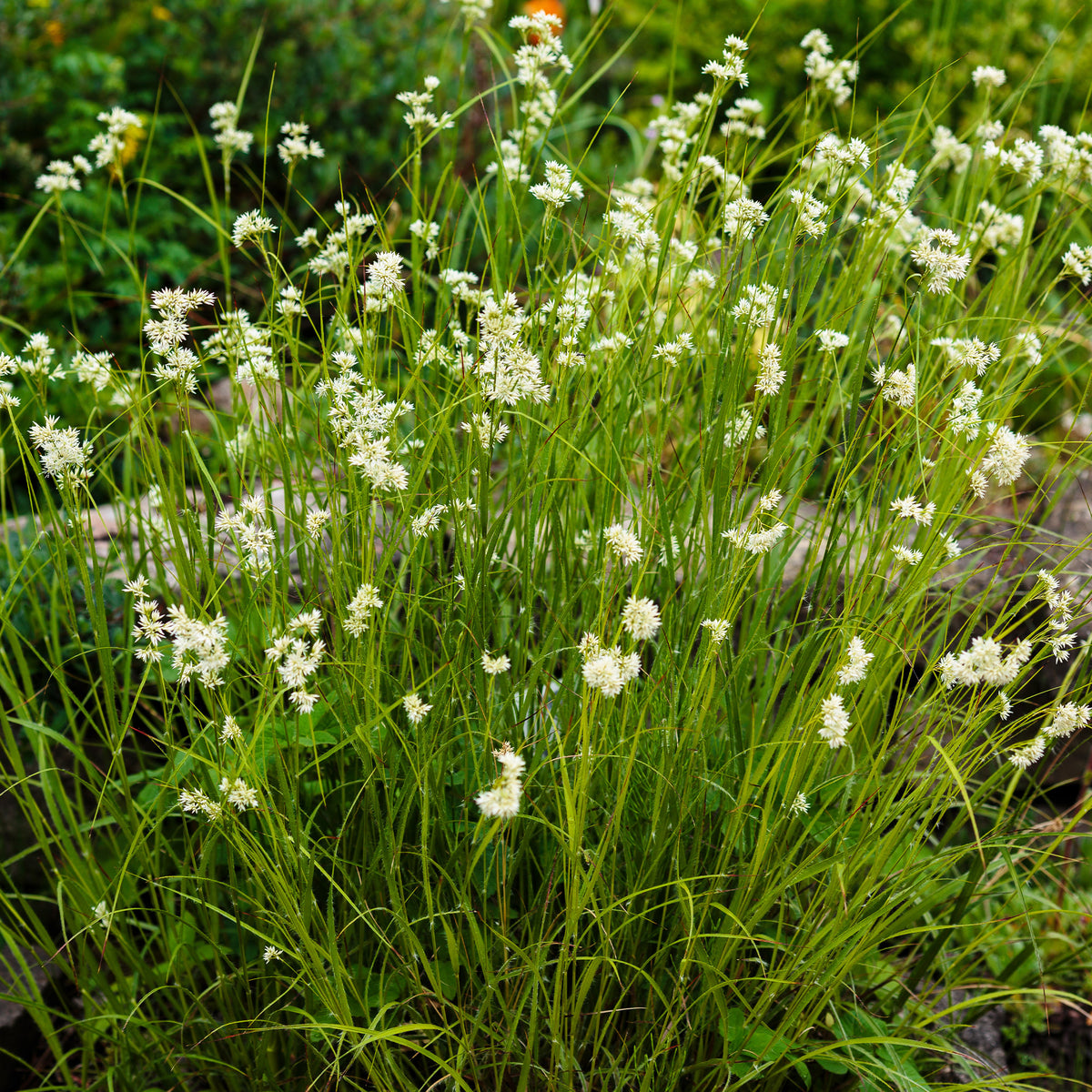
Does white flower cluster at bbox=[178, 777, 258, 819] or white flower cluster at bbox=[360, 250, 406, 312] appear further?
white flower cluster at bbox=[360, 250, 406, 312]

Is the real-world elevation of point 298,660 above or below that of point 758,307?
below

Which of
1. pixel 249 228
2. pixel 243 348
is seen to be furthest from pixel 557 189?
pixel 243 348

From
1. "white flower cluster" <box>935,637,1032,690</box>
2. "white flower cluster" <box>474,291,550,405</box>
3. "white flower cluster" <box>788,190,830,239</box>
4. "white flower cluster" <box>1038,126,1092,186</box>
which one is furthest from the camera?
"white flower cluster" <box>1038,126,1092,186</box>

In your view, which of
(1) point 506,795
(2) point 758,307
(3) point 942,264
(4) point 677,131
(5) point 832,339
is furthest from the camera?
(4) point 677,131

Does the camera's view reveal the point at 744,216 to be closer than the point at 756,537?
No

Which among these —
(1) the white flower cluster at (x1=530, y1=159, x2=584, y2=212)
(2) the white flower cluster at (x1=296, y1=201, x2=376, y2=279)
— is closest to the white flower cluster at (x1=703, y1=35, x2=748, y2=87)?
(1) the white flower cluster at (x1=530, y1=159, x2=584, y2=212)

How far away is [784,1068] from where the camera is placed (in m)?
1.74

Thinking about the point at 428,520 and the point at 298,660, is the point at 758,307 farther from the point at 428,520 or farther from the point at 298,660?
the point at 298,660

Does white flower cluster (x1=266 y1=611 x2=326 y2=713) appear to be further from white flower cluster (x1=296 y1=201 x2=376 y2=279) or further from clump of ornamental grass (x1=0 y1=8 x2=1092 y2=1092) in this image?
white flower cluster (x1=296 y1=201 x2=376 y2=279)

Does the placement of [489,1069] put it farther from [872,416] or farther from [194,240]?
[194,240]

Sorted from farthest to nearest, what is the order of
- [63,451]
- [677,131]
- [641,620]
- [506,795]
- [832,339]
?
[677,131]
[832,339]
[63,451]
[641,620]
[506,795]

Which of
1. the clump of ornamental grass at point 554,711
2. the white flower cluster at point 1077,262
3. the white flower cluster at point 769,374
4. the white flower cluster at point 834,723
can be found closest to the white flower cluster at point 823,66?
the clump of ornamental grass at point 554,711

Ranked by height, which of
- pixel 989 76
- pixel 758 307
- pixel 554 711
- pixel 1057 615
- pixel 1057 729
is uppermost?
pixel 989 76

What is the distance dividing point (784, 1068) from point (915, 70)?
5776mm
